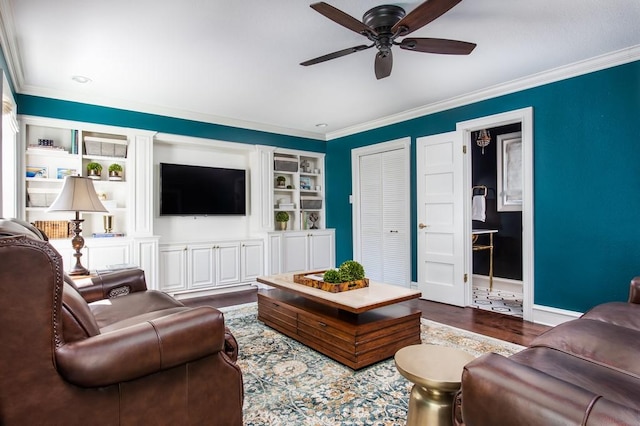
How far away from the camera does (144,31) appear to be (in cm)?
255

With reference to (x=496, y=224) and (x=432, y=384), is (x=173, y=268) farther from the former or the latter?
(x=496, y=224)

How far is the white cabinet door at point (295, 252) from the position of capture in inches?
212

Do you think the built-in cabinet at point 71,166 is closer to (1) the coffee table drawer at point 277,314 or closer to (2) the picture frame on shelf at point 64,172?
(2) the picture frame on shelf at point 64,172

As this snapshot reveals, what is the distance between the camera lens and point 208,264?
4.70 metres

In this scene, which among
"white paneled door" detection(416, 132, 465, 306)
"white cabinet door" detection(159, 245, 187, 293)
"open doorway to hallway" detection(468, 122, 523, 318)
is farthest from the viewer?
"open doorway to hallway" detection(468, 122, 523, 318)

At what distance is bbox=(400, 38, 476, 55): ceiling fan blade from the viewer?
2293 mm

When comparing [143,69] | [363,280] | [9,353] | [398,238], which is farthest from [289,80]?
[9,353]

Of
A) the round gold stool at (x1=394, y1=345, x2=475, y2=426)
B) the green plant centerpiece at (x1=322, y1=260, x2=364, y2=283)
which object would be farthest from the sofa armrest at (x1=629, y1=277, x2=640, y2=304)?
the green plant centerpiece at (x1=322, y1=260, x2=364, y2=283)

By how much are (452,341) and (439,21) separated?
248 cm

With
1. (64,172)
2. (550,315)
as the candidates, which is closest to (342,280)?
(550,315)

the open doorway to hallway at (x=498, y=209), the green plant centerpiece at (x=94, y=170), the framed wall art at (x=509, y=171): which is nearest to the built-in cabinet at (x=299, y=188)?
the green plant centerpiece at (x=94, y=170)

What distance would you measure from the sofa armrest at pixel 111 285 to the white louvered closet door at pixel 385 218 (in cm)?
333

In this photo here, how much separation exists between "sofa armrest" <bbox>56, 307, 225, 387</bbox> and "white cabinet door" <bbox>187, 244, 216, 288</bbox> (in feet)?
11.0

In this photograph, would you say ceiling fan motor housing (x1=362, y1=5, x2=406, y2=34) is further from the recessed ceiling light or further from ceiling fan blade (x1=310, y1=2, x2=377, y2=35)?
the recessed ceiling light
